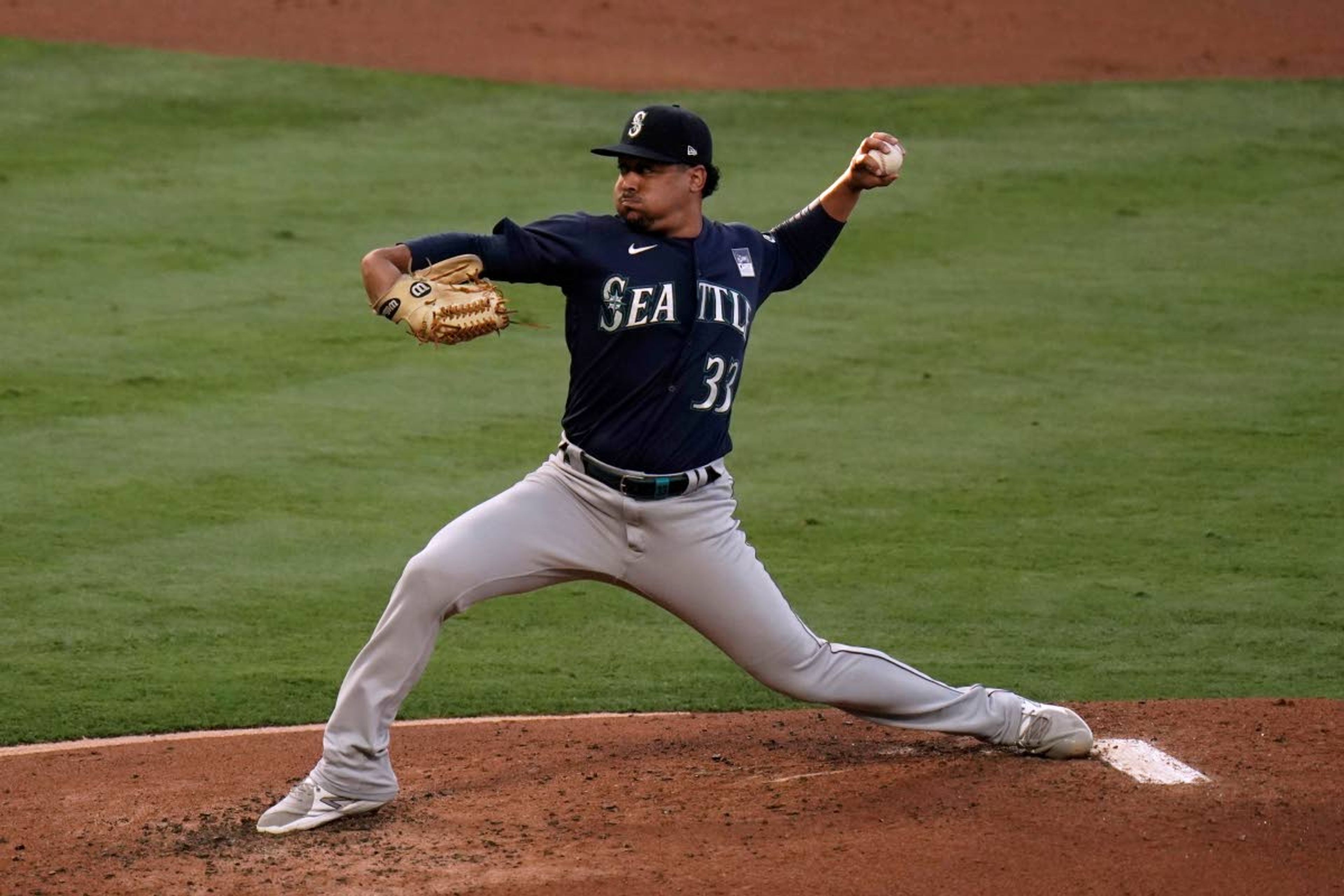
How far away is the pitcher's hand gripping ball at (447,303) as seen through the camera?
439 cm

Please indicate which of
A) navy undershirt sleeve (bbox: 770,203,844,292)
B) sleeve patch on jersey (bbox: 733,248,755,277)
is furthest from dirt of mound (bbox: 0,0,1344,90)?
sleeve patch on jersey (bbox: 733,248,755,277)

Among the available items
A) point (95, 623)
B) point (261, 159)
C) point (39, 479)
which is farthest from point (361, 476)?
point (261, 159)

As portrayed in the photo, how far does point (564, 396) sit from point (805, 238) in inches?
176

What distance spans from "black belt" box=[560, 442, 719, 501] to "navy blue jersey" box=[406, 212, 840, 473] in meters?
0.02

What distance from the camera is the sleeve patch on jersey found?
4879mm

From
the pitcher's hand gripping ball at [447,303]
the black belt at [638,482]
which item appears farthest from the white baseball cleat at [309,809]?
the pitcher's hand gripping ball at [447,303]

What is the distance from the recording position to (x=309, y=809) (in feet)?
15.4

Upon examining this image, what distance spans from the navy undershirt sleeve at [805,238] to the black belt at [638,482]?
695 millimetres

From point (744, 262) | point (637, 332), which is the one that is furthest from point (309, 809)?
point (744, 262)

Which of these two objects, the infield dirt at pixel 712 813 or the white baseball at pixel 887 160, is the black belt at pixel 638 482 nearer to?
the infield dirt at pixel 712 813

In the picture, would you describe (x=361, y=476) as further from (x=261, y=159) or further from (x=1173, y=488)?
(x=261, y=159)

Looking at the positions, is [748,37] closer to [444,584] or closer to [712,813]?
[712,813]

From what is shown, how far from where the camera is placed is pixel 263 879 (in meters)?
4.39

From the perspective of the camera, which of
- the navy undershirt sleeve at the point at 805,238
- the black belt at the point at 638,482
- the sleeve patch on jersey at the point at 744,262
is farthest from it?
the navy undershirt sleeve at the point at 805,238
